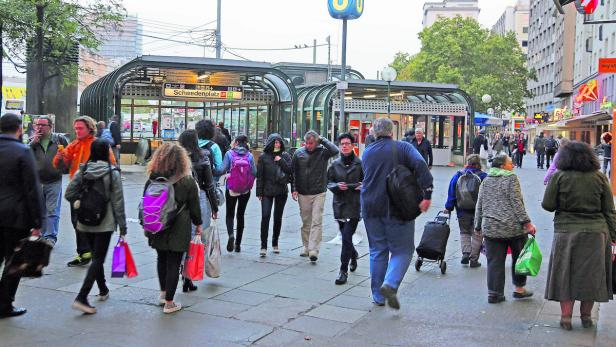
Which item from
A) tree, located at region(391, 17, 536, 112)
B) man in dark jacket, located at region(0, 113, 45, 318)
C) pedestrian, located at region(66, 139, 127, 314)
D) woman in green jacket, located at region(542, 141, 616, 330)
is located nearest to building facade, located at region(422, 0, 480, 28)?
tree, located at region(391, 17, 536, 112)

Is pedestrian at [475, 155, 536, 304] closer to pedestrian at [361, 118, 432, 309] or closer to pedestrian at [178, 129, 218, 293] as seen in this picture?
pedestrian at [361, 118, 432, 309]

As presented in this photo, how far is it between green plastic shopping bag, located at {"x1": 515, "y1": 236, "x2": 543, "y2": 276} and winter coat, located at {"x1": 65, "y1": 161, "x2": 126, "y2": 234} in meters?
3.51

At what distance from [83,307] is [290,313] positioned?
174cm

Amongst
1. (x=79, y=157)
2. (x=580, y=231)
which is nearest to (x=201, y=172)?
(x=79, y=157)

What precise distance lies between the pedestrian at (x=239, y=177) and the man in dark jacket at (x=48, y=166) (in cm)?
196

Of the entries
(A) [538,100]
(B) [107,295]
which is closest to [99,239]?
(B) [107,295]

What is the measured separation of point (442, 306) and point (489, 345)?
119cm

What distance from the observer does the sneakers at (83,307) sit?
5.89m

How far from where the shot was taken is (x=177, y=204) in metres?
5.88

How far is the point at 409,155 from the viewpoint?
6246mm

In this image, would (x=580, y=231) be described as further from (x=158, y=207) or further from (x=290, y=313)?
(x=158, y=207)

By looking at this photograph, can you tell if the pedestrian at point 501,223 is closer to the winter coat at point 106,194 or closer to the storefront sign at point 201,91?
the winter coat at point 106,194

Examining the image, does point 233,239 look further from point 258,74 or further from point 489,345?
point 258,74

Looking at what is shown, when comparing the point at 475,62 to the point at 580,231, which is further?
the point at 475,62
